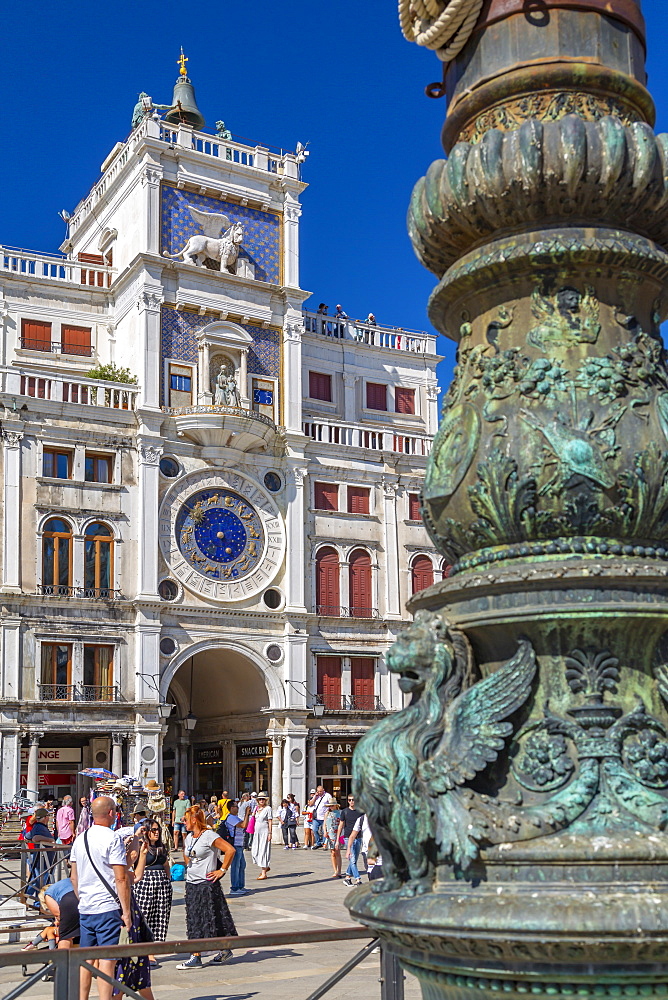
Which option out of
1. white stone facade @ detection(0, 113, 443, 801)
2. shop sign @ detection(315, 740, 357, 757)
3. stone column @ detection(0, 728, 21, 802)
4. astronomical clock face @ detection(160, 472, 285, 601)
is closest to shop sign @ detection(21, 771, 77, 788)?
white stone facade @ detection(0, 113, 443, 801)

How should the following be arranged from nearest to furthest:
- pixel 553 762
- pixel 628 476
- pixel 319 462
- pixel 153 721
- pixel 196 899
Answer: pixel 553 762, pixel 628 476, pixel 196 899, pixel 153 721, pixel 319 462

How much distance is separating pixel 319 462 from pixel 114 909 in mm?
31639

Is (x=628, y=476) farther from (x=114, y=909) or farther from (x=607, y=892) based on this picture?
(x=114, y=909)

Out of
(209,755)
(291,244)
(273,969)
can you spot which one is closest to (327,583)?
(209,755)

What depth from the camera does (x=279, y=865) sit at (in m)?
26.4

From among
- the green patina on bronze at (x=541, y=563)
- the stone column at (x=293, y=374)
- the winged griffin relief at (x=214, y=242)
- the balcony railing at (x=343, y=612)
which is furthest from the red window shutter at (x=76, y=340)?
the green patina on bronze at (x=541, y=563)

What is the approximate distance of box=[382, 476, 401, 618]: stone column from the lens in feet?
131

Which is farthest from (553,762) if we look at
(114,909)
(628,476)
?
(114,909)

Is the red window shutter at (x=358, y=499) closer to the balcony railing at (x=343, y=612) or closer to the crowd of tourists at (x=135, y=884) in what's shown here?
the balcony railing at (x=343, y=612)

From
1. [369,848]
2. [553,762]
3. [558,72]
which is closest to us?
[553,762]

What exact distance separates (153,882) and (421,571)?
30770 millimetres

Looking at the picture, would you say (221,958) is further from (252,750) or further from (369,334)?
(369,334)

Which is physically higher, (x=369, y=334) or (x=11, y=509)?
(x=369, y=334)

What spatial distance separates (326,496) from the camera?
39.7m
